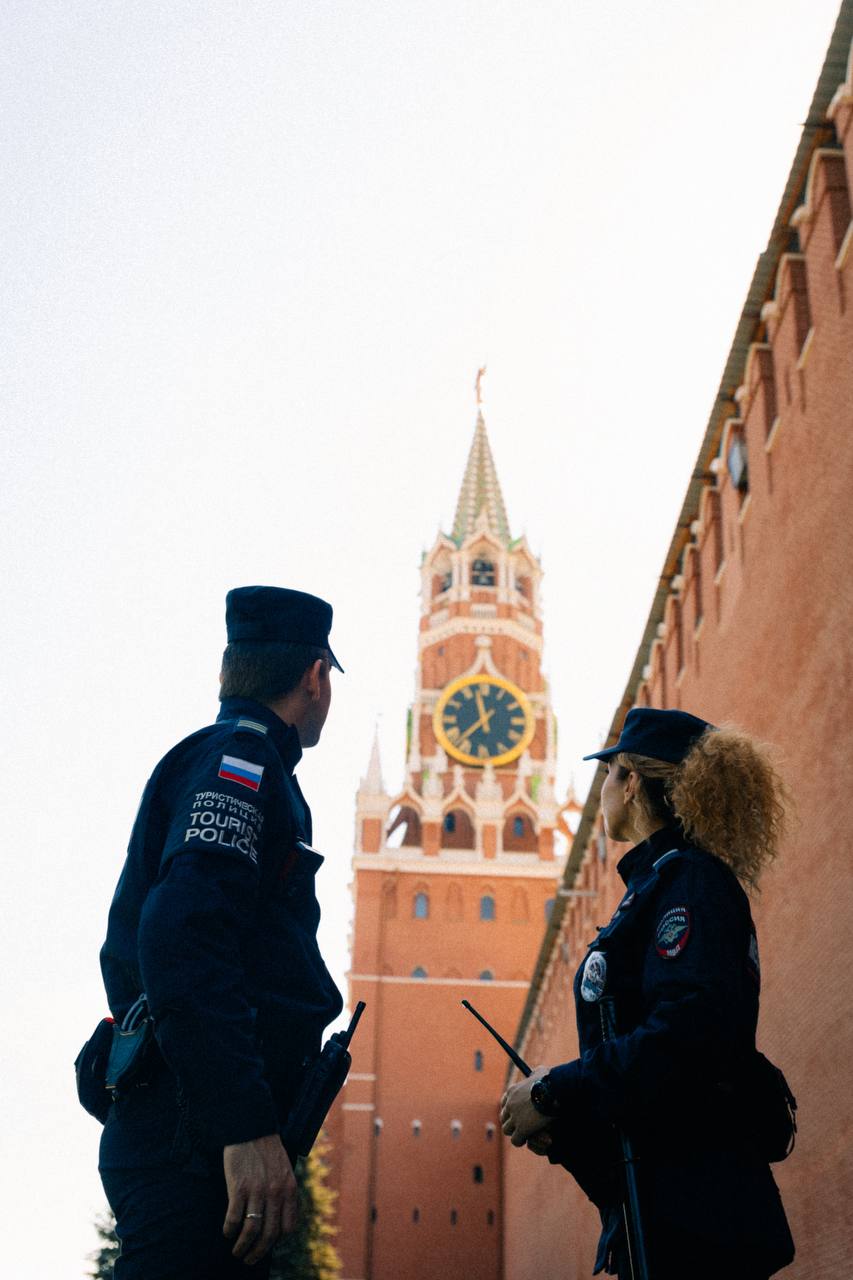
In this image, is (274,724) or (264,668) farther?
(264,668)

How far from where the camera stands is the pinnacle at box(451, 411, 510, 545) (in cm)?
5481

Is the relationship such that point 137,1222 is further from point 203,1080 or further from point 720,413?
point 720,413

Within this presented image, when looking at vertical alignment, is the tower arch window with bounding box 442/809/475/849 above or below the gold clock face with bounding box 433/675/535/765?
below

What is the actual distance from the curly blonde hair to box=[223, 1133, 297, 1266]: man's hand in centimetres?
130

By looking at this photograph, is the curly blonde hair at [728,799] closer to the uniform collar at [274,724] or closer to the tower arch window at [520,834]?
the uniform collar at [274,724]

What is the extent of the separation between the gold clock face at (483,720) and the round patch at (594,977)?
44169 millimetres

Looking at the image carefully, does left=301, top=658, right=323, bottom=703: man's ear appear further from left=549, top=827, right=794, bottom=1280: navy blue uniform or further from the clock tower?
the clock tower

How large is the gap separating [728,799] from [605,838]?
1216 centimetres

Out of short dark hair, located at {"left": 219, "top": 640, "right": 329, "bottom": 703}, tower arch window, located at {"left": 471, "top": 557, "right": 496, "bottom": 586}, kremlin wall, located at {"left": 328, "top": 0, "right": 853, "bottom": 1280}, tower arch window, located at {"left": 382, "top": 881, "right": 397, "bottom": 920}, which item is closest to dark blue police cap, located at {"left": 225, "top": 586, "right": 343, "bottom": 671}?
short dark hair, located at {"left": 219, "top": 640, "right": 329, "bottom": 703}

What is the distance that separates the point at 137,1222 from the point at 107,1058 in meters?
0.45

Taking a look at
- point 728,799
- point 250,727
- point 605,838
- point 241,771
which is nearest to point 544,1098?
point 728,799

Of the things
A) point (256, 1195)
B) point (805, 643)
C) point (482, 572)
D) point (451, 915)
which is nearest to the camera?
point (256, 1195)

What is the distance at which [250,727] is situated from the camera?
11.6ft

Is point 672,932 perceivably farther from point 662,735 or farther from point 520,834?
point 520,834
